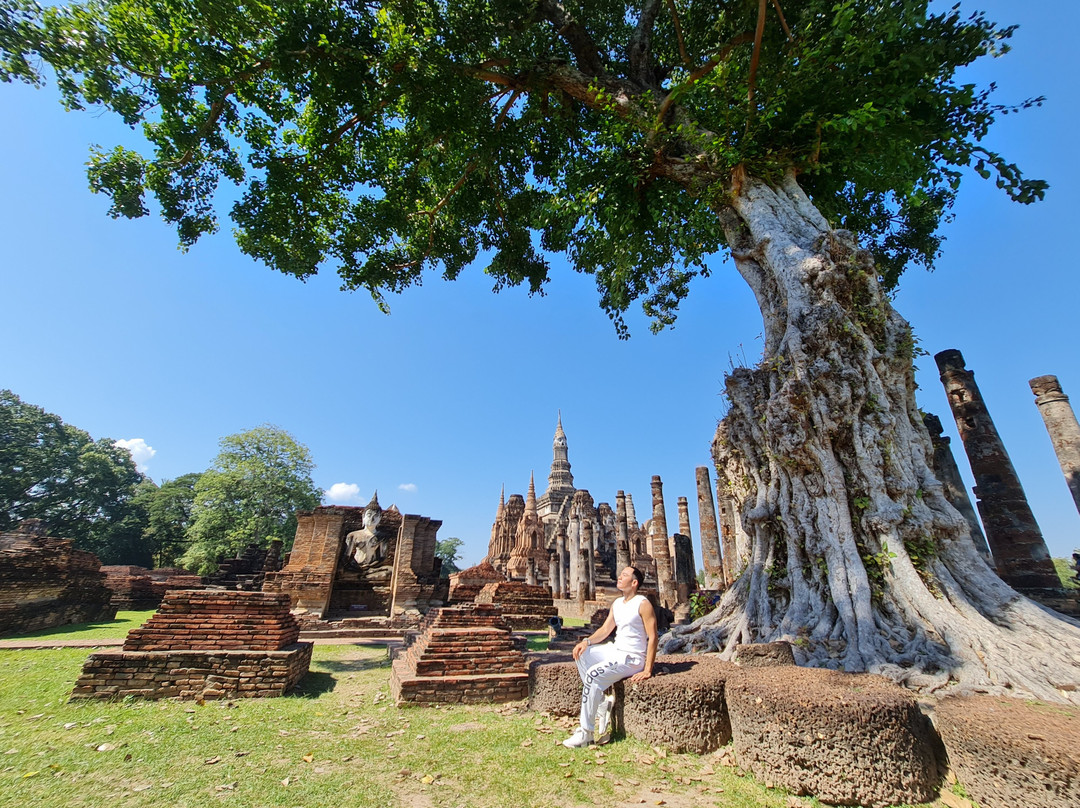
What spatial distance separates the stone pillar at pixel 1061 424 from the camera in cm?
→ 1020

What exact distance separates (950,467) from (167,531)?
43492 millimetres

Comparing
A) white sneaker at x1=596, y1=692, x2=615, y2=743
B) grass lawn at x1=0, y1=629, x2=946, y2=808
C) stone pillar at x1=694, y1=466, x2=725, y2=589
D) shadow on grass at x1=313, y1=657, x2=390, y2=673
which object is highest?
stone pillar at x1=694, y1=466, x2=725, y2=589

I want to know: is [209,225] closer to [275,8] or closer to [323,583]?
[275,8]

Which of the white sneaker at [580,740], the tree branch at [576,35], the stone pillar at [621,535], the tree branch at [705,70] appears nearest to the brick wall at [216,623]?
the white sneaker at [580,740]

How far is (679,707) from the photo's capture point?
340cm

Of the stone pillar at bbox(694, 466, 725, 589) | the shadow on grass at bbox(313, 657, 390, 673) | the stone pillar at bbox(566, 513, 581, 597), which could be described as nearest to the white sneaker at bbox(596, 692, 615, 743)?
the shadow on grass at bbox(313, 657, 390, 673)

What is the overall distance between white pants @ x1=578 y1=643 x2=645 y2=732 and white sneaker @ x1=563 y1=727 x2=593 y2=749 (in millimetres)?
30

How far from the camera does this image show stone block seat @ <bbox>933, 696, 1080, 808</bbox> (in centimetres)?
204

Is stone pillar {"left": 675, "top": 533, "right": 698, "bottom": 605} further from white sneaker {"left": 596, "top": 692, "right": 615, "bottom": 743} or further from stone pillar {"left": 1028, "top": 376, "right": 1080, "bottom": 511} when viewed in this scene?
white sneaker {"left": 596, "top": 692, "right": 615, "bottom": 743}

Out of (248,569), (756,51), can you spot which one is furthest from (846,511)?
(248,569)

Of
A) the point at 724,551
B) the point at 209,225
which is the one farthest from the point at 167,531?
the point at 724,551

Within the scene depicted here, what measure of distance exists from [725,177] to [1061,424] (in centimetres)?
981

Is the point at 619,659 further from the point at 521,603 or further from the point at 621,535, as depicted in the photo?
the point at 621,535

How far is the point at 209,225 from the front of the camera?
987 centimetres
